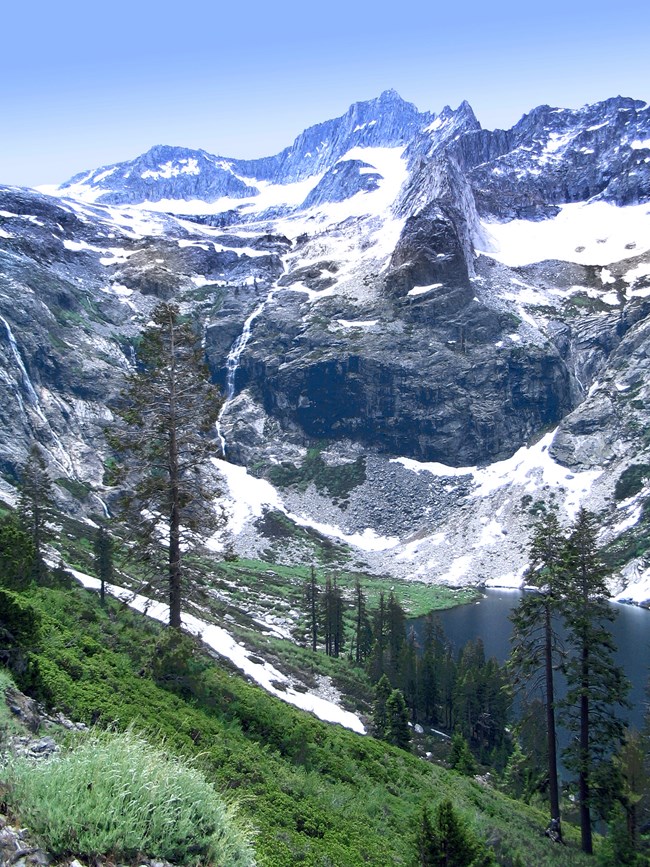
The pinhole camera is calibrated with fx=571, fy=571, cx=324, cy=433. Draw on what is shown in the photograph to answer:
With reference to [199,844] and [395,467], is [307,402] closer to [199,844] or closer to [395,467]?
[395,467]

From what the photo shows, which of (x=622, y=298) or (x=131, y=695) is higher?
(x=622, y=298)

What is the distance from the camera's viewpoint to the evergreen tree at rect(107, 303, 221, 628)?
64.0 ft

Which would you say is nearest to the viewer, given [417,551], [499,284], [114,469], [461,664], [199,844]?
[199,844]

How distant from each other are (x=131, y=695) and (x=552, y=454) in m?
144

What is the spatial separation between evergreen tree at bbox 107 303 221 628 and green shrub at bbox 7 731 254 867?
45.4 feet

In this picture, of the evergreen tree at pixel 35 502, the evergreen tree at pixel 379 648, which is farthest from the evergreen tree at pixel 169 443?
the evergreen tree at pixel 379 648

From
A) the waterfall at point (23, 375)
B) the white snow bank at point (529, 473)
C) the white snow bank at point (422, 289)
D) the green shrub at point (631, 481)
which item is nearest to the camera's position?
the green shrub at point (631, 481)

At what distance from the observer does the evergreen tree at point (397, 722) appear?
31.8 m

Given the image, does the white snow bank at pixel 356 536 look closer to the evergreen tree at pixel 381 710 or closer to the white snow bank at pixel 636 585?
the white snow bank at pixel 636 585

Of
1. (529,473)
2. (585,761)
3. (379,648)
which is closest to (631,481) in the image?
(529,473)

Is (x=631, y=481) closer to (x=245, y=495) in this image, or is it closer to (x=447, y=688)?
(x=245, y=495)

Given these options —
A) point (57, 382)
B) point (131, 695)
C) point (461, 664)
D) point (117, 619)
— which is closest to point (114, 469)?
point (117, 619)

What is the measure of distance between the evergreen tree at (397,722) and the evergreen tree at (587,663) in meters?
11.3

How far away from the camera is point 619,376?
153 m
